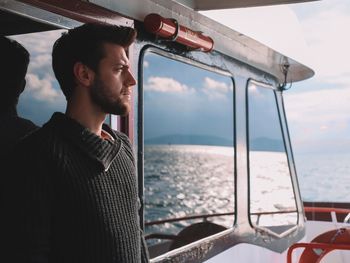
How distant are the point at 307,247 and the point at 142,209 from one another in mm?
1662

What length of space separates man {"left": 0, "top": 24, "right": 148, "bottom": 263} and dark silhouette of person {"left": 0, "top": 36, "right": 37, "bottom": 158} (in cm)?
14

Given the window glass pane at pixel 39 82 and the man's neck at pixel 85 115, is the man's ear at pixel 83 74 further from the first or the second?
the window glass pane at pixel 39 82

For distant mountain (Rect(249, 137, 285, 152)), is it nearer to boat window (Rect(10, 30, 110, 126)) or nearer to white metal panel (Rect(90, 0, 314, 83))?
white metal panel (Rect(90, 0, 314, 83))

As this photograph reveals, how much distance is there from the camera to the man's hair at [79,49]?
1.58m

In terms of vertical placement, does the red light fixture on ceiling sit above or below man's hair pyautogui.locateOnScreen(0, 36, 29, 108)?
above

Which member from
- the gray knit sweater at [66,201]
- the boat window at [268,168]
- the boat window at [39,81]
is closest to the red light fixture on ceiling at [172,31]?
the boat window at [39,81]

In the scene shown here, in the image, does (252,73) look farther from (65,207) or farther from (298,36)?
(65,207)

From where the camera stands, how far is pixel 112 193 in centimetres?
149

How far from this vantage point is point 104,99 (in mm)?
1577

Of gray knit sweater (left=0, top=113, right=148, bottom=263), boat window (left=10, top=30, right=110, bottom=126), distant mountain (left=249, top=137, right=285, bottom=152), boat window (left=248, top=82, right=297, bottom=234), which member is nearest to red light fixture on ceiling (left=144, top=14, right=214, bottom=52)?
boat window (left=10, top=30, right=110, bottom=126)

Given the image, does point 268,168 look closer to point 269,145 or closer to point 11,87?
point 269,145

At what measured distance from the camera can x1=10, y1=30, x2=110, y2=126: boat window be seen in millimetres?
1709

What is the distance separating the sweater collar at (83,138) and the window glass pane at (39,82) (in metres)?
0.26

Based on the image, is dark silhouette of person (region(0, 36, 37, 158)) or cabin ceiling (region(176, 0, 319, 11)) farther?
cabin ceiling (region(176, 0, 319, 11))
